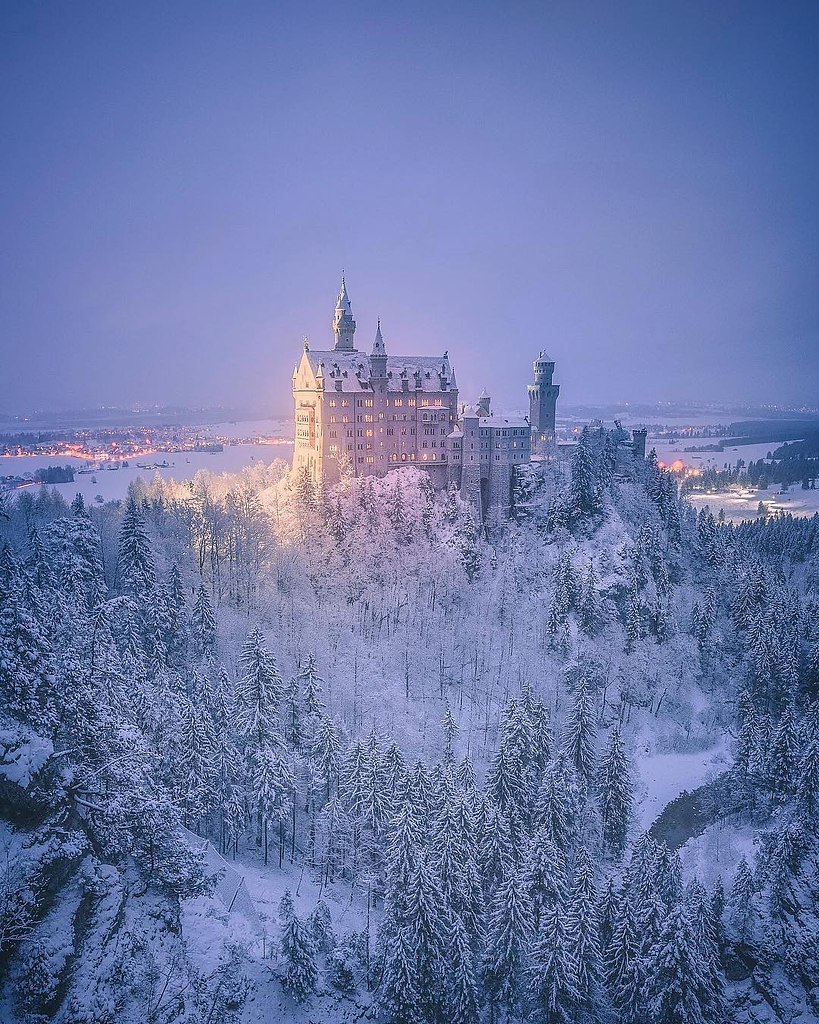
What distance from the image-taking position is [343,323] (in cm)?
9531

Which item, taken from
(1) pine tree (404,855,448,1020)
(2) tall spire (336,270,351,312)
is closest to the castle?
(2) tall spire (336,270,351,312)

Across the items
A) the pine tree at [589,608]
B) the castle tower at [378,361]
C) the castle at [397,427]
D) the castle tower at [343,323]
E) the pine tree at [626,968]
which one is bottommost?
the pine tree at [626,968]

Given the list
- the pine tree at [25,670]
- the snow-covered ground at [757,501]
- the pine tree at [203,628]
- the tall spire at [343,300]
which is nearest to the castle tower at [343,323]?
the tall spire at [343,300]

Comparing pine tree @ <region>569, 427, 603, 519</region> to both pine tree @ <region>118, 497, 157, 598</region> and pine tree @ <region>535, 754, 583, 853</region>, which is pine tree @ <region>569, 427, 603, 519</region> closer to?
pine tree @ <region>535, 754, 583, 853</region>

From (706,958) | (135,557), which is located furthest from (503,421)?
(706,958)

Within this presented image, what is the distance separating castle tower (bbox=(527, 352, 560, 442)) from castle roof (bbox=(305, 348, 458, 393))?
15543mm

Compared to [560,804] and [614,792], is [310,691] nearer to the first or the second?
[560,804]

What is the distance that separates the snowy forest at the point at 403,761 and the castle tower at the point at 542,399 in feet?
38.4

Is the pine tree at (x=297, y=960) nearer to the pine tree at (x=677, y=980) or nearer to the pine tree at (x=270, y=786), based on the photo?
the pine tree at (x=270, y=786)

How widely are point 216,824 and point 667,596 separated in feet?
196

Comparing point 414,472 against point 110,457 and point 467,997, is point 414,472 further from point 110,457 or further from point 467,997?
point 110,457

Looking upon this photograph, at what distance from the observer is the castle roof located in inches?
3430

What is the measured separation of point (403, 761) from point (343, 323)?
219 feet

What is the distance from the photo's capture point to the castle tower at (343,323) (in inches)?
3738
